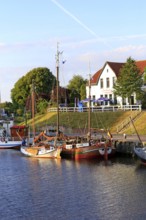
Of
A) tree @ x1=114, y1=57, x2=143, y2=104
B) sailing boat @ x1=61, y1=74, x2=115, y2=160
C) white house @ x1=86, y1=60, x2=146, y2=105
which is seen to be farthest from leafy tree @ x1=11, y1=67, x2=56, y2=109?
sailing boat @ x1=61, y1=74, x2=115, y2=160

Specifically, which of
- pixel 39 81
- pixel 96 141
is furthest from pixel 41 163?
pixel 39 81

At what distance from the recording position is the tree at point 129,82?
8556cm

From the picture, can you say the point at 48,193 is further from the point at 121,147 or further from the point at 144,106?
the point at 144,106

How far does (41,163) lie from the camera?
52094 mm

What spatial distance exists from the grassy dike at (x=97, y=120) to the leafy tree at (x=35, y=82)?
37.1m

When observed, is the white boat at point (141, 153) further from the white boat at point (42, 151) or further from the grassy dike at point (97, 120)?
the grassy dike at point (97, 120)

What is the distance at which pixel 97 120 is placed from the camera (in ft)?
268

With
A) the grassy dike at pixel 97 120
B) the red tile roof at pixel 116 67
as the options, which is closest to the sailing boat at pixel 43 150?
the grassy dike at pixel 97 120

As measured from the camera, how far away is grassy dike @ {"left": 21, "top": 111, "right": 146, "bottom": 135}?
73.2 metres

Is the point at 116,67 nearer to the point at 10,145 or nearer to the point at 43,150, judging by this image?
the point at 10,145

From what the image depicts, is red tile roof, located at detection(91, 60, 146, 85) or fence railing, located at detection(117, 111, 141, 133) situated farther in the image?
red tile roof, located at detection(91, 60, 146, 85)

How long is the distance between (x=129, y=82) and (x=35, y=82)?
170 ft

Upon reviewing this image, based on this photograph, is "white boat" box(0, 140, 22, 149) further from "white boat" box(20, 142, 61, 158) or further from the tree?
the tree

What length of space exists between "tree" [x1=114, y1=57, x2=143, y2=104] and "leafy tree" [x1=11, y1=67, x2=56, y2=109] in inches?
1883
